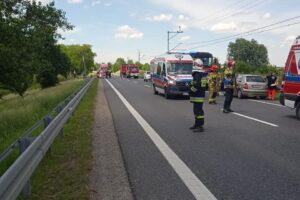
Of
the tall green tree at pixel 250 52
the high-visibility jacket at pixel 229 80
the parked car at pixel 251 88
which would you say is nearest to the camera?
the high-visibility jacket at pixel 229 80

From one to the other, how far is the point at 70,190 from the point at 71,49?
14529cm

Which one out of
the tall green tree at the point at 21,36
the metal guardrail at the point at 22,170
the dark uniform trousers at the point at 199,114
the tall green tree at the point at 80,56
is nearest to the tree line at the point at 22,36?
the tall green tree at the point at 21,36

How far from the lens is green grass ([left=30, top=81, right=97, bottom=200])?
5363 mm

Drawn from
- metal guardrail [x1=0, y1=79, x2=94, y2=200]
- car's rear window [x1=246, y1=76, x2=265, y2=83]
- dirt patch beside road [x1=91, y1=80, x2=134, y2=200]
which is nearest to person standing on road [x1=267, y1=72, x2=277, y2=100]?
car's rear window [x1=246, y1=76, x2=265, y2=83]

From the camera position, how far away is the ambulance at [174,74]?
22453 millimetres

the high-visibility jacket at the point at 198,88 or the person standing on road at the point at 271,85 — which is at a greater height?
the high-visibility jacket at the point at 198,88

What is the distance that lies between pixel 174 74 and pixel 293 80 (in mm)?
9791

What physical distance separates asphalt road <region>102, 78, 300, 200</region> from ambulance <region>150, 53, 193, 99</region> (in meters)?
9.23

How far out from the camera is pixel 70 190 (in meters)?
5.46

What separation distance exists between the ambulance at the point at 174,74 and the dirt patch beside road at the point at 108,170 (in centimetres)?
1211

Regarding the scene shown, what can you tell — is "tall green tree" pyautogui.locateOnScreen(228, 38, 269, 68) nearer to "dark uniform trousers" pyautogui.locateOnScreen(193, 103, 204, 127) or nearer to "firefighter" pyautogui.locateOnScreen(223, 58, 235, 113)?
"firefighter" pyautogui.locateOnScreen(223, 58, 235, 113)

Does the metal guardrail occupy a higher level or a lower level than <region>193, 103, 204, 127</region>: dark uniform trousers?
higher

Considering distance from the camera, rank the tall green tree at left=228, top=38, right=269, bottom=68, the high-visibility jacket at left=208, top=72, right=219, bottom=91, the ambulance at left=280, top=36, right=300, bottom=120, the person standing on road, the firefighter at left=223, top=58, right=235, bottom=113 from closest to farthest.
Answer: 1. the ambulance at left=280, top=36, right=300, bottom=120
2. the firefighter at left=223, top=58, right=235, bottom=113
3. the high-visibility jacket at left=208, top=72, right=219, bottom=91
4. the person standing on road
5. the tall green tree at left=228, top=38, right=269, bottom=68

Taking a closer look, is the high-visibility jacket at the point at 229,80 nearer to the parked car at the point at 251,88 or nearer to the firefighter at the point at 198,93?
the firefighter at the point at 198,93
